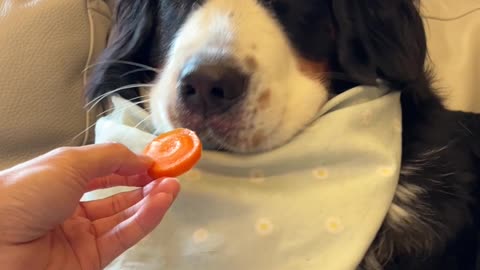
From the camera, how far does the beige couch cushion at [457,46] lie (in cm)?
185

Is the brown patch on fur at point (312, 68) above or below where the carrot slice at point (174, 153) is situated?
below

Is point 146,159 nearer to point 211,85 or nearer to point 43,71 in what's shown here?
point 211,85

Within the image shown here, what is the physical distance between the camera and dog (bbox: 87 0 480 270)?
115cm

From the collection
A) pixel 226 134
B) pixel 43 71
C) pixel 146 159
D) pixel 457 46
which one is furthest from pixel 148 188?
pixel 457 46

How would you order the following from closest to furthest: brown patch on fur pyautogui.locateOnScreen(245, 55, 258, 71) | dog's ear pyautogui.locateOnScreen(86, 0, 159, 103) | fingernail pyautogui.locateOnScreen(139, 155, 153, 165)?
fingernail pyautogui.locateOnScreen(139, 155, 153, 165) < brown patch on fur pyautogui.locateOnScreen(245, 55, 258, 71) < dog's ear pyautogui.locateOnScreen(86, 0, 159, 103)

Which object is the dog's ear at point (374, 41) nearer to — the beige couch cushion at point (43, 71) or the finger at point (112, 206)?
the beige couch cushion at point (43, 71)

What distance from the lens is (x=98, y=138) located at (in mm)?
1330

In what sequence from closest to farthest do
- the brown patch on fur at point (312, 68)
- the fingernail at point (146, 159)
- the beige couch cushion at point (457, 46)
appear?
1. the fingernail at point (146, 159)
2. the brown patch on fur at point (312, 68)
3. the beige couch cushion at point (457, 46)

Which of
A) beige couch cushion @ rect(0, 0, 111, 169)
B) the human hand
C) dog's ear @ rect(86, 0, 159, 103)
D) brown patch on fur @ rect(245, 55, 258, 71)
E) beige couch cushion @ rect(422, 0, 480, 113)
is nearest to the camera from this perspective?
the human hand

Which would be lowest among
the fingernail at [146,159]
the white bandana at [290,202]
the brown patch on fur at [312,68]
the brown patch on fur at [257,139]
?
the white bandana at [290,202]

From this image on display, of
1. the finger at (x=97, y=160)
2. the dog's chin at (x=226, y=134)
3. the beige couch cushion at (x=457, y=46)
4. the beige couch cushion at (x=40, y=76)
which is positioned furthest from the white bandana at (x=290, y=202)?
the beige couch cushion at (x=457, y=46)

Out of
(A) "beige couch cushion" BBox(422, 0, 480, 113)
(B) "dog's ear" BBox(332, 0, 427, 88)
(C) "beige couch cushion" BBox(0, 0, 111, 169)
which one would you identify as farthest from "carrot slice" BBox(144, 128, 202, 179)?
(A) "beige couch cushion" BBox(422, 0, 480, 113)

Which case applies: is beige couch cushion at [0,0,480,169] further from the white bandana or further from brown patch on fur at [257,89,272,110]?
brown patch on fur at [257,89,272,110]

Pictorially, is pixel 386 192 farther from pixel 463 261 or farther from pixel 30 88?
pixel 30 88
